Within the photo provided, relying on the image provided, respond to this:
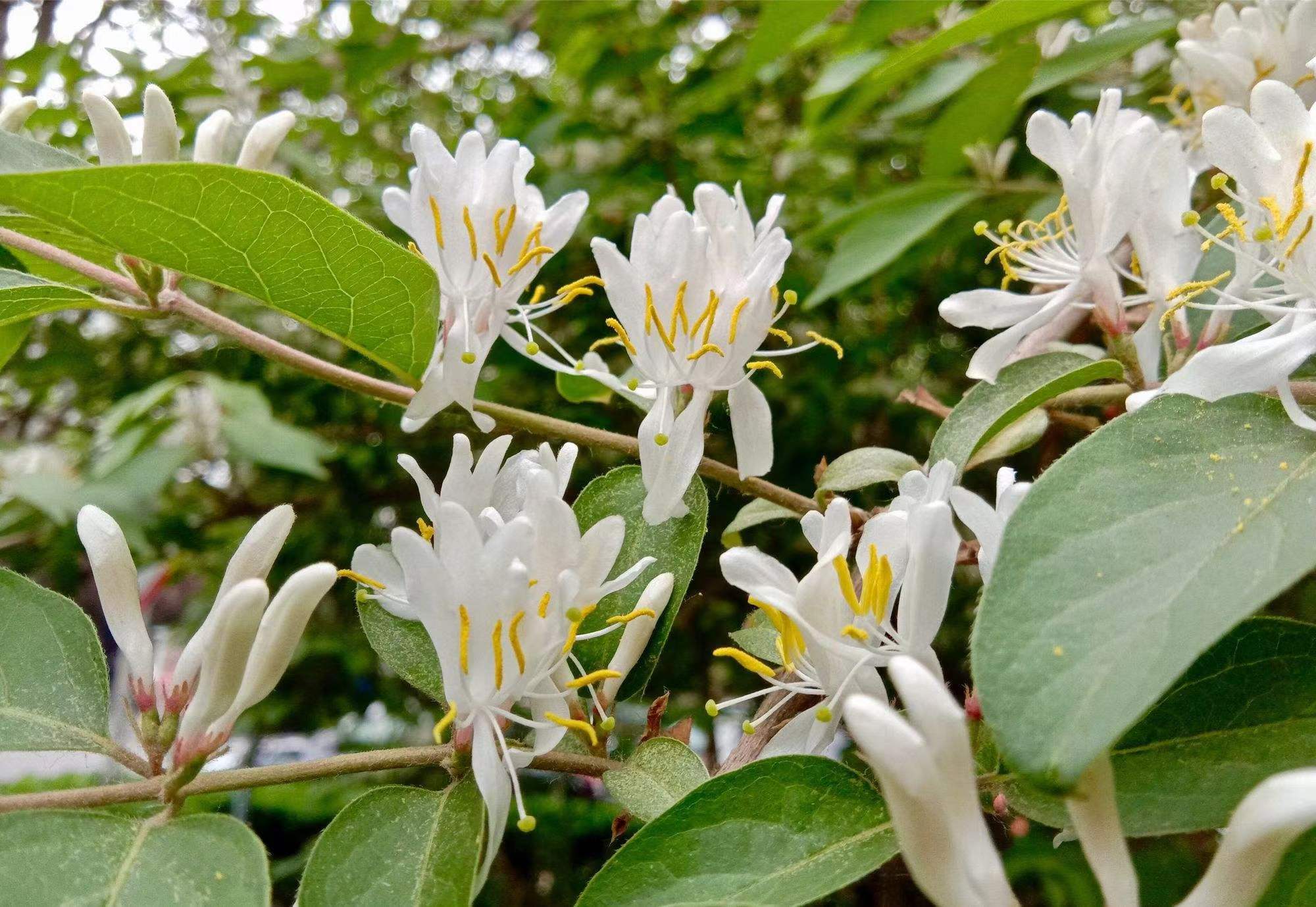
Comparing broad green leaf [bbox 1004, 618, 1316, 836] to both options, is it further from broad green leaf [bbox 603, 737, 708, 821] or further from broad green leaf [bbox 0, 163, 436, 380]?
broad green leaf [bbox 0, 163, 436, 380]

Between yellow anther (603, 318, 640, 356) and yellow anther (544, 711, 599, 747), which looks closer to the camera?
yellow anther (544, 711, 599, 747)

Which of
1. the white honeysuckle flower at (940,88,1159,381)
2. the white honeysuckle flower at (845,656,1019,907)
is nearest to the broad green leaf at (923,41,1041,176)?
the white honeysuckle flower at (940,88,1159,381)

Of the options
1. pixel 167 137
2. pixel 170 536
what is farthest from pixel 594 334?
pixel 167 137

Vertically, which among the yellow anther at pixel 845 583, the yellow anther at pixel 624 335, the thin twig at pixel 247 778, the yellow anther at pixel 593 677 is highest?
the yellow anther at pixel 624 335

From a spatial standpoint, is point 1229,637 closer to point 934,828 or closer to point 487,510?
point 934,828

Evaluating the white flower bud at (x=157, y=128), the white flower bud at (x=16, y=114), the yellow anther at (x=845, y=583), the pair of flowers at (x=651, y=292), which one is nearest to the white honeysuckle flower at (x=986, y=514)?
the yellow anther at (x=845, y=583)

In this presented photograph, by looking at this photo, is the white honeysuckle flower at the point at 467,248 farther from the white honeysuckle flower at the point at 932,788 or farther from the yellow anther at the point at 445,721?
the white honeysuckle flower at the point at 932,788
